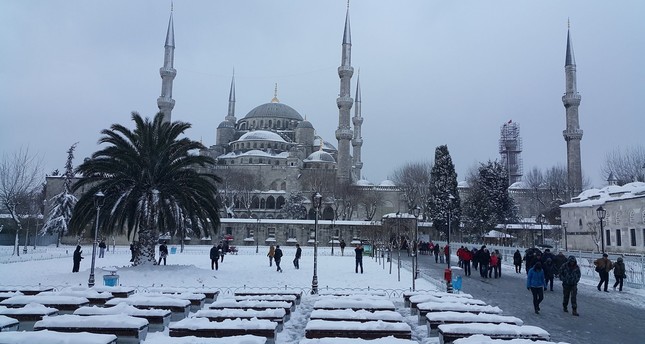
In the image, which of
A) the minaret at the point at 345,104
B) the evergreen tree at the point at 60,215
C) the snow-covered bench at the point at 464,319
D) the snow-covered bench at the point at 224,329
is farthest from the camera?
the minaret at the point at 345,104

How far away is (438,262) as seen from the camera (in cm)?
2441

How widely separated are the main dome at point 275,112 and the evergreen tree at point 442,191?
40.8m

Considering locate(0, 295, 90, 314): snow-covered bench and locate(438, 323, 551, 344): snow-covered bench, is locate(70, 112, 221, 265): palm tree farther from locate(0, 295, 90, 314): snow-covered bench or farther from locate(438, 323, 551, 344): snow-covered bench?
locate(438, 323, 551, 344): snow-covered bench

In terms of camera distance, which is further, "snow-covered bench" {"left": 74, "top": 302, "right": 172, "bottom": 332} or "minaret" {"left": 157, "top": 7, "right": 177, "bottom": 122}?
"minaret" {"left": 157, "top": 7, "right": 177, "bottom": 122}

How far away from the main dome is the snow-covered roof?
5096 centimetres

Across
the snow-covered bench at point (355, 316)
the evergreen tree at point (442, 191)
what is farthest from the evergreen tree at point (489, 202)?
the snow-covered bench at point (355, 316)

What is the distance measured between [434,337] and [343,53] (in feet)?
152

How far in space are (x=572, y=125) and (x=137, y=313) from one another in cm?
→ 4618

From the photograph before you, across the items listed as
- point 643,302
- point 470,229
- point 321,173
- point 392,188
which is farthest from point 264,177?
point 643,302

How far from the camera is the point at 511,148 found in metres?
70.1

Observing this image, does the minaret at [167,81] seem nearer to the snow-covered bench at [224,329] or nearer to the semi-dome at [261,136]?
the semi-dome at [261,136]

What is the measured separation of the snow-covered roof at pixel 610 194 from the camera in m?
25.3

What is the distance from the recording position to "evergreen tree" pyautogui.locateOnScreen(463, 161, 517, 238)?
133 feet

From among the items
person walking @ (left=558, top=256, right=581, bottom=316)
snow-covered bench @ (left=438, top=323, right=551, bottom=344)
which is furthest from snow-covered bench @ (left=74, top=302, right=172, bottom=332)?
person walking @ (left=558, top=256, right=581, bottom=316)
